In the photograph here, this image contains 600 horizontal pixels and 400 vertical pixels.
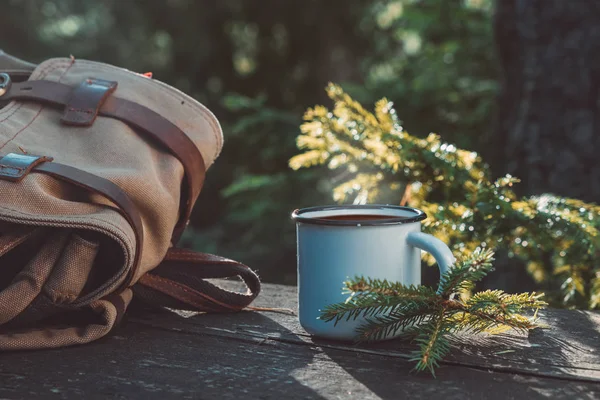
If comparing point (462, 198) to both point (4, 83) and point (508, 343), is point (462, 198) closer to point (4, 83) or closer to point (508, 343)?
point (508, 343)

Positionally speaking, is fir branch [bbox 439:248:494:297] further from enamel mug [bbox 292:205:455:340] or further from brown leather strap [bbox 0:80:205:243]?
brown leather strap [bbox 0:80:205:243]

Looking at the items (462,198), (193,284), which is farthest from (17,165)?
(462,198)

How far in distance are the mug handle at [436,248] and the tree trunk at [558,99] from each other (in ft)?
4.09

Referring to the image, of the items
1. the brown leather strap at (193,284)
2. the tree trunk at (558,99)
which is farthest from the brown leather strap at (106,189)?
the tree trunk at (558,99)

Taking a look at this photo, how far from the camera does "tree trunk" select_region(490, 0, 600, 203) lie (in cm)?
214

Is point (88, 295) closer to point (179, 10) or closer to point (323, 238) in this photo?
point (323, 238)

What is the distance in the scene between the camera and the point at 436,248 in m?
1.03

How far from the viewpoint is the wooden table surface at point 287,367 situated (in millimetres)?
879

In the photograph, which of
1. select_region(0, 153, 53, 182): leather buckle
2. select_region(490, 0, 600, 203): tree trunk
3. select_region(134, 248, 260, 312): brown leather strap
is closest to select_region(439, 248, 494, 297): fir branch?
select_region(134, 248, 260, 312): brown leather strap

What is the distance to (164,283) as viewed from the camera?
125 cm

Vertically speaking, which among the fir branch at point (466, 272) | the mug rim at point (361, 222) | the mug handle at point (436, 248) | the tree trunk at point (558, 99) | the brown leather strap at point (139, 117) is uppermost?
the tree trunk at point (558, 99)

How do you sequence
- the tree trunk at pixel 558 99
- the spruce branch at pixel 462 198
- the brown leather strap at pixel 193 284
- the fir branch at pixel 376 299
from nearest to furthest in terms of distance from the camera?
the fir branch at pixel 376 299
the brown leather strap at pixel 193 284
the spruce branch at pixel 462 198
the tree trunk at pixel 558 99

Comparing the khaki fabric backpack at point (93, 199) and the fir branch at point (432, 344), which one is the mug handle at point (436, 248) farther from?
the khaki fabric backpack at point (93, 199)

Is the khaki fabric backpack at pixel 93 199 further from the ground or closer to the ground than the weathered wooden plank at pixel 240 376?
further from the ground
